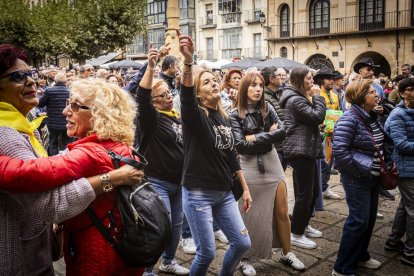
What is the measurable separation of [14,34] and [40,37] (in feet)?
17.0

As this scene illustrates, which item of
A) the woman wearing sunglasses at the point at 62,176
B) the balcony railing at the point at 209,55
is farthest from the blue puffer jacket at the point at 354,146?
the balcony railing at the point at 209,55

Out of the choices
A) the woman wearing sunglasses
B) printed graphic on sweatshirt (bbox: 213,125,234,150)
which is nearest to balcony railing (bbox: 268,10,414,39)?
printed graphic on sweatshirt (bbox: 213,125,234,150)

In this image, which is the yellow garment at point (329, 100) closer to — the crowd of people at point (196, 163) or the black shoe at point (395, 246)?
the crowd of people at point (196, 163)

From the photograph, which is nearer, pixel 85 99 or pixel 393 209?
pixel 85 99

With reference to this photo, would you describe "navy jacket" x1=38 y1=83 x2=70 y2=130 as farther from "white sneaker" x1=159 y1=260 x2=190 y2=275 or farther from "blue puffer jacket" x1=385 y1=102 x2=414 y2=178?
"blue puffer jacket" x1=385 y1=102 x2=414 y2=178

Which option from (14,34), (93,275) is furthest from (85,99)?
(14,34)

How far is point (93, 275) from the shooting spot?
2002mm

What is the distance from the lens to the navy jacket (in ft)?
26.0

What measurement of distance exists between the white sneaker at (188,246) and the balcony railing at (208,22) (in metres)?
36.3

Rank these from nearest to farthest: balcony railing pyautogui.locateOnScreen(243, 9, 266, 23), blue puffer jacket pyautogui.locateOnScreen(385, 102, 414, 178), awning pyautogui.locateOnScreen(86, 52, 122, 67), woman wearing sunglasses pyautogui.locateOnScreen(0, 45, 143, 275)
→ woman wearing sunglasses pyautogui.locateOnScreen(0, 45, 143, 275), blue puffer jacket pyautogui.locateOnScreen(385, 102, 414, 178), awning pyautogui.locateOnScreen(86, 52, 122, 67), balcony railing pyautogui.locateOnScreen(243, 9, 266, 23)

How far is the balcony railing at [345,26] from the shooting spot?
27688 mm

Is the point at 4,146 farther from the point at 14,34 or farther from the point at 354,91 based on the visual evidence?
the point at 14,34

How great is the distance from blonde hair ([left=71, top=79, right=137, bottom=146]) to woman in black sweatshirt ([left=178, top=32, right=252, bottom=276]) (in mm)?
937

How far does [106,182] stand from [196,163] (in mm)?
1396
